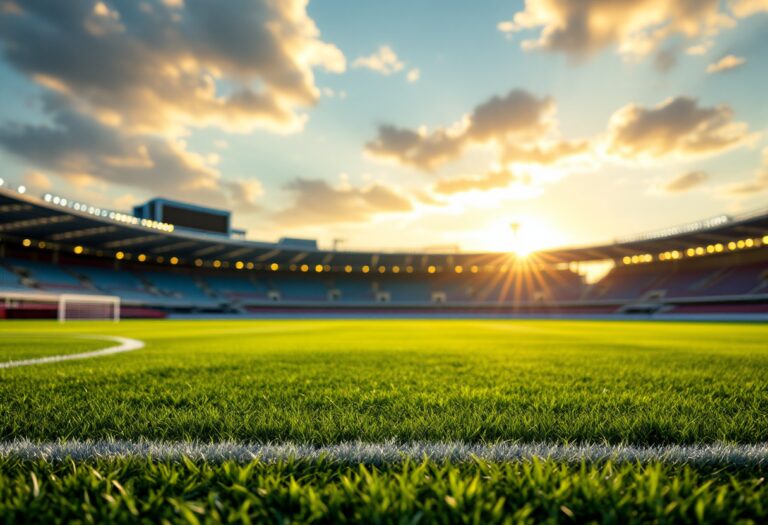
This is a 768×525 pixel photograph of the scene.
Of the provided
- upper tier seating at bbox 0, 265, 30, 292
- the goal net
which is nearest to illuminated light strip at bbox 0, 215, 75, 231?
upper tier seating at bbox 0, 265, 30, 292

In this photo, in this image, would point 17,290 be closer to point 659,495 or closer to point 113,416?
point 113,416

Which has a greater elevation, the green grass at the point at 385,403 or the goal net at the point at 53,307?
the green grass at the point at 385,403

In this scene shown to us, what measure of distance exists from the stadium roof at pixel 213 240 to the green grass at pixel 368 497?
3530 cm

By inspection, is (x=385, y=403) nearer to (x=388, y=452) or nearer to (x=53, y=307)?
(x=388, y=452)

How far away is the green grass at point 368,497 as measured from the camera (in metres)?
1.15

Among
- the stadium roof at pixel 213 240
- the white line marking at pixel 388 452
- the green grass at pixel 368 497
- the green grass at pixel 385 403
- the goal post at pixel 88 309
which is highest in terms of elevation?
the stadium roof at pixel 213 240

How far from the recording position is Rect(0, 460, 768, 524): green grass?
1.15 meters

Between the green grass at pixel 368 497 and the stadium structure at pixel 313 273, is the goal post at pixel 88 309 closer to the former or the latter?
the stadium structure at pixel 313 273

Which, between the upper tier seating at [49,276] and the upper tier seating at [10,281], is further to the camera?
the upper tier seating at [49,276]

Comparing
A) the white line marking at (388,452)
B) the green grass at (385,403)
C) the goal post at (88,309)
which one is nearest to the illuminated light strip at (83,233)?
the goal post at (88,309)

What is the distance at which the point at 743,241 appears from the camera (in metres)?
40.7

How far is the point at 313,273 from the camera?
204 feet

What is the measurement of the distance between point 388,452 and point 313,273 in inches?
2416

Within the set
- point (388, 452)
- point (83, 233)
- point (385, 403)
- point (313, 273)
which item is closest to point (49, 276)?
point (83, 233)
